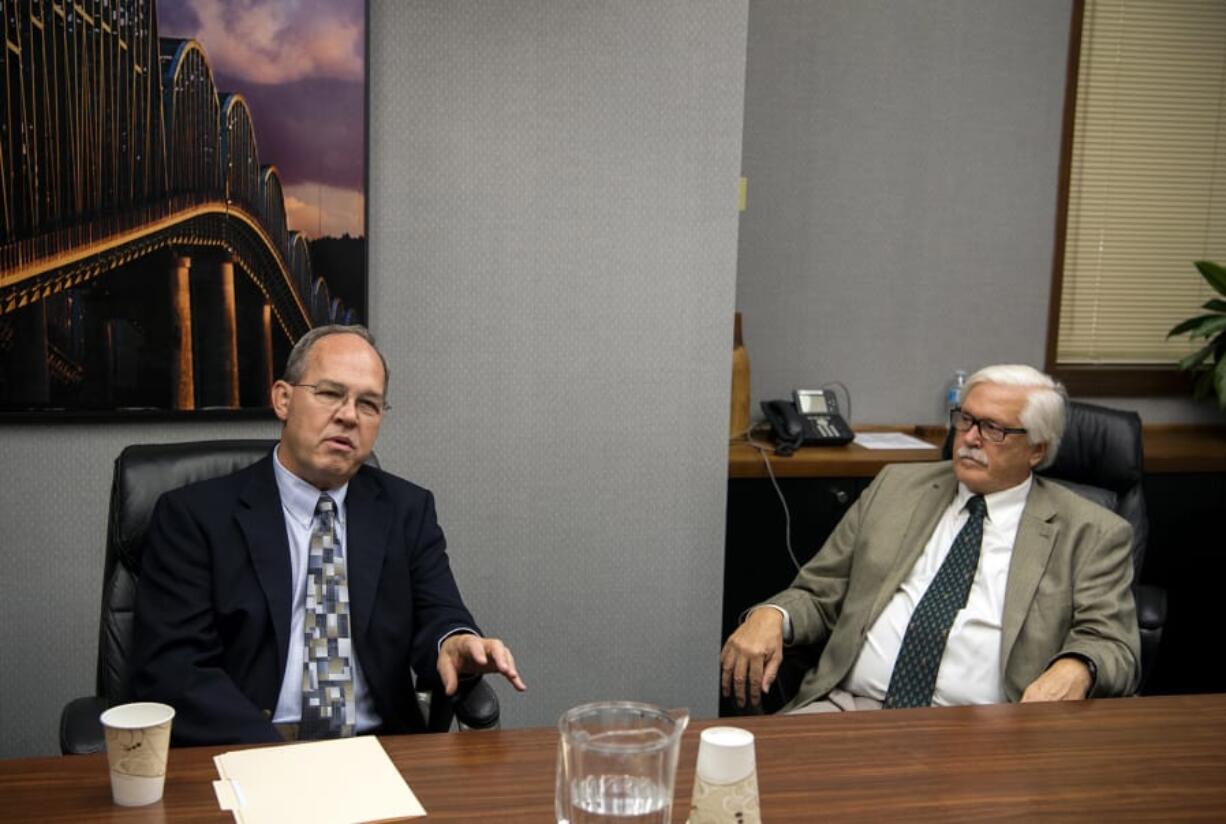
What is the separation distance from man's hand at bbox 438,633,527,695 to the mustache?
3.56 feet

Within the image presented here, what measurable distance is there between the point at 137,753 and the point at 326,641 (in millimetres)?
664

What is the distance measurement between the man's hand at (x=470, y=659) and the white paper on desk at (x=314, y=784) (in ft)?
0.86

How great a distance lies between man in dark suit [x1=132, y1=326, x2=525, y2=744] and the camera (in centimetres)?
199

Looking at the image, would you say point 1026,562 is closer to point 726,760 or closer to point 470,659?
point 470,659

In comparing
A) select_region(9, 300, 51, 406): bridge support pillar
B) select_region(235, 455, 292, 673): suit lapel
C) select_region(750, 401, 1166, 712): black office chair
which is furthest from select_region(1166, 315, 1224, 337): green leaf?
select_region(9, 300, 51, 406): bridge support pillar

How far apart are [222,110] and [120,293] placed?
45cm

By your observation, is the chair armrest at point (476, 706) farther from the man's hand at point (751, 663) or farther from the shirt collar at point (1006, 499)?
the shirt collar at point (1006, 499)

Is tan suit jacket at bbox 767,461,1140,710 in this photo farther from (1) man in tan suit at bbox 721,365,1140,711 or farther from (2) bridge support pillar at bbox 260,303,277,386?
(2) bridge support pillar at bbox 260,303,277,386

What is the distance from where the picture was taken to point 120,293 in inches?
105

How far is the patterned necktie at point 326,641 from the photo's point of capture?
204 cm

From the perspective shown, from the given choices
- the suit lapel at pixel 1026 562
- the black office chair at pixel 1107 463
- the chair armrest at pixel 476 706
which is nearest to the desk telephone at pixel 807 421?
the black office chair at pixel 1107 463

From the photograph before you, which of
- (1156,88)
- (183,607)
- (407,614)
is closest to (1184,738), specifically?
(407,614)

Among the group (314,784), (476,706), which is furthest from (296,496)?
(314,784)

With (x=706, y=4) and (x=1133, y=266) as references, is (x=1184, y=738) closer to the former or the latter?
(x=706, y=4)
